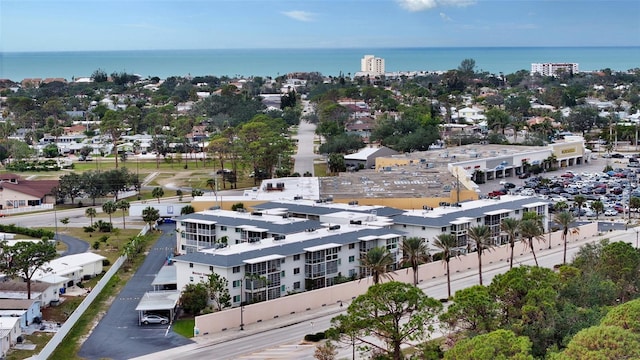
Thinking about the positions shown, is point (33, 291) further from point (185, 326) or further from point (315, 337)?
point (315, 337)

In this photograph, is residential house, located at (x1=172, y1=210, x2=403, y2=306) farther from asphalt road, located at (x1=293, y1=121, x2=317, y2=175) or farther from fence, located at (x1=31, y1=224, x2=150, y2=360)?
asphalt road, located at (x1=293, y1=121, x2=317, y2=175)

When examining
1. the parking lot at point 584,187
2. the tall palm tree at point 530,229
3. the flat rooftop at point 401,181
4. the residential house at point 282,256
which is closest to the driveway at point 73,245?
the residential house at point 282,256

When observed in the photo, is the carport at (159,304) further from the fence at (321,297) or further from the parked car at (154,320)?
the fence at (321,297)

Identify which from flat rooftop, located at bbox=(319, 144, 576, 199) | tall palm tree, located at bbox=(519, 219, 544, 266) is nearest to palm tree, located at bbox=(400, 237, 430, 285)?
tall palm tree, located at bbox=(519, 219, 544, 266)

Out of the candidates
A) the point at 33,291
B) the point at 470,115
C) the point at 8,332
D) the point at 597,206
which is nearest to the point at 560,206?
the point at 597,206

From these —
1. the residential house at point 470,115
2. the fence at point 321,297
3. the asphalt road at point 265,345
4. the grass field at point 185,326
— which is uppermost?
the residential house at point 470,115
